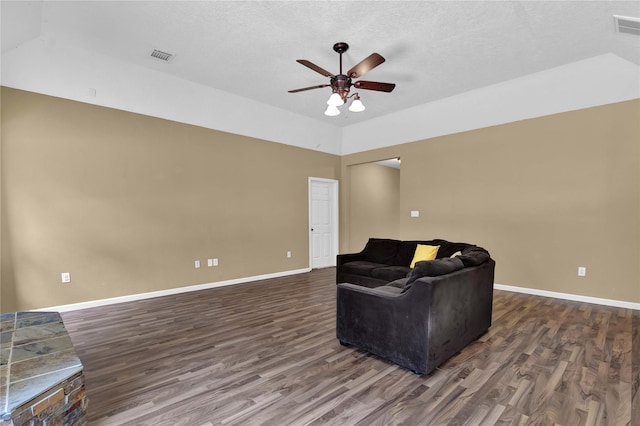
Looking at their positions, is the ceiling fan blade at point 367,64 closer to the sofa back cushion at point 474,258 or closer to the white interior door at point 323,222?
the sofa back cushion at point 474,258

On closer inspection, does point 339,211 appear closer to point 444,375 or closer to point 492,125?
point 492,125

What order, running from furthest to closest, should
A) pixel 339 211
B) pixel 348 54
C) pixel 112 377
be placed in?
pixel 339 211
pixel 348 54
pixel 112 377

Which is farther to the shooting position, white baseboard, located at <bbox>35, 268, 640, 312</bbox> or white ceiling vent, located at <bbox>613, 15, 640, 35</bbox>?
white baseboard, located at <bbox>35, 268, 640, 312</bbox>

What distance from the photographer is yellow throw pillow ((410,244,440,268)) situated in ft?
13.2

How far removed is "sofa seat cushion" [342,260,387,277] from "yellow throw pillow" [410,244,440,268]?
577 millimetres

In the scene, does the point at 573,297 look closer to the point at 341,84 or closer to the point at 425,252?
the point at 425,252

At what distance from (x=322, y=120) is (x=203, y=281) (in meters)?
4.32

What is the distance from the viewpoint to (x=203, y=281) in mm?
5066

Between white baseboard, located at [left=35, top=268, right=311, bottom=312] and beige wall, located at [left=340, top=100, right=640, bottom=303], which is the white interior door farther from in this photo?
beige wall, located at [left=340, top=100, right=640, bottom=303]

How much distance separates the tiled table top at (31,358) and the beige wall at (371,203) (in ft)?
19.8

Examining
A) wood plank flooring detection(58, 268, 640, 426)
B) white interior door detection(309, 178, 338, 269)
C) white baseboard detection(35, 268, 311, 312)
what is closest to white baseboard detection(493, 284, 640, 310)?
wood plank flooring detection(58, 268, 640, 426)

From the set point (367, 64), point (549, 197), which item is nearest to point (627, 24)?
point (549, 197)

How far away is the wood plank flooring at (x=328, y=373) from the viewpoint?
188 centimetres

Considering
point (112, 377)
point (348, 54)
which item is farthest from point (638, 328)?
point (112, 377)
